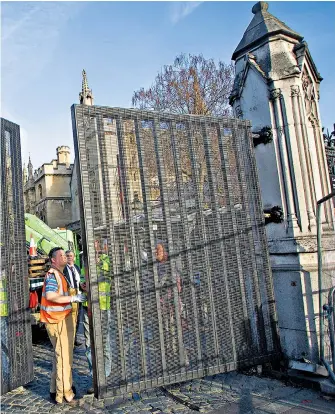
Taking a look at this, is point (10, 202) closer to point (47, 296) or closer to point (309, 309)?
point (47, 296)

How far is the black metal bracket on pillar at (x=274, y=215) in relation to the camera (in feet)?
15.5

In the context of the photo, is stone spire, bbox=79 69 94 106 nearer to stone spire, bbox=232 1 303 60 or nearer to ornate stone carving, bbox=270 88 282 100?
stone spire, bbox=232 1 303 60

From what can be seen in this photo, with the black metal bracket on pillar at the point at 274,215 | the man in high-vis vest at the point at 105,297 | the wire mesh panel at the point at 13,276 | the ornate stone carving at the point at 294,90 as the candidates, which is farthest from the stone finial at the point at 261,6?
the man in high-vis vest at the point at 105,297

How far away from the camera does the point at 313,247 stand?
4500 millimetres

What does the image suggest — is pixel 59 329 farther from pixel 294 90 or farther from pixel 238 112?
pixel 294 90

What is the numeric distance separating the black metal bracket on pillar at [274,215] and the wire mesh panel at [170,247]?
0.29 meters

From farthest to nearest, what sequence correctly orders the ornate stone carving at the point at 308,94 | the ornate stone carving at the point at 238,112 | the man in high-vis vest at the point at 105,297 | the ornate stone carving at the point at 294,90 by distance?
the ornate stone carving at the point at 238,112
the ornate stone carving at the point at 308,94
the ornate stone carving at the point at 294,90
the man in high-vis vest at the point at 105,297

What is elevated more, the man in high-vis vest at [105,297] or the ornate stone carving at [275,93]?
the ornate stone carving at [275,93]

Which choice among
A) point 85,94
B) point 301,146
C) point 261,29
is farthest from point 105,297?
point 85,94

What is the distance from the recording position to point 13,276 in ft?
15.4

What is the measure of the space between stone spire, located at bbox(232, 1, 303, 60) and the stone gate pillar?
0.01 metres

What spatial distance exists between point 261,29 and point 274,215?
2.61 metres

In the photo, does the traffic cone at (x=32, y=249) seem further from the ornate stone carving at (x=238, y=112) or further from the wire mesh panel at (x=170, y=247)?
the ornate stone carving at (x=238, y=112)

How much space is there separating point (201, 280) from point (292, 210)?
159cm
